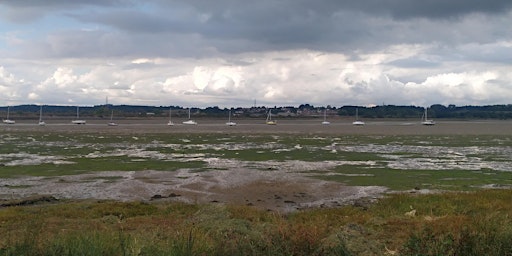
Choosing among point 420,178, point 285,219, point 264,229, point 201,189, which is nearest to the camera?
point 264,229

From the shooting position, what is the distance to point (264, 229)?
471 inches

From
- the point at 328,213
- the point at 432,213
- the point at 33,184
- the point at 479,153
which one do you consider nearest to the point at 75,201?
the point at 33,184

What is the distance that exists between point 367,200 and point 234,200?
17.5ft

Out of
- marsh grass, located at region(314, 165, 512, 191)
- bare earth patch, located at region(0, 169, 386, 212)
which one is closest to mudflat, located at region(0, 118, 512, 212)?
bare earth patch, located at region(0, 169, 386, 212)

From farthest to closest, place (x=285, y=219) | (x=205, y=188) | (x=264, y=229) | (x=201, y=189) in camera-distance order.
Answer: (x=205, y=188) < (x=201, y=189) < (x=285, y=219) < (x=264, y=229)

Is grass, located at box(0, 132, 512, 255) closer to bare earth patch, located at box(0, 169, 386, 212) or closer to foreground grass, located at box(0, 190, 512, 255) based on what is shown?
foreground grass, located at box(0, 190, 512, 255)

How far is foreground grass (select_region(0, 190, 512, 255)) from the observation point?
327 inches

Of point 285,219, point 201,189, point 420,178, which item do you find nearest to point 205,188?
point 201,189

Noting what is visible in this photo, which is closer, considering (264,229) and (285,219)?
(264,229)

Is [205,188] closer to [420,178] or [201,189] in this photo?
[201,189]

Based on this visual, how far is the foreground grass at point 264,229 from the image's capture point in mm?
8297

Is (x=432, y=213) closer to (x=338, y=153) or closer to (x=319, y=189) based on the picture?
(x=319, y=189)

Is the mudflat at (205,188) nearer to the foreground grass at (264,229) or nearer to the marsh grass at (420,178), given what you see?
the marsh grass at (420,178)

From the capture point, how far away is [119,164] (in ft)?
107
